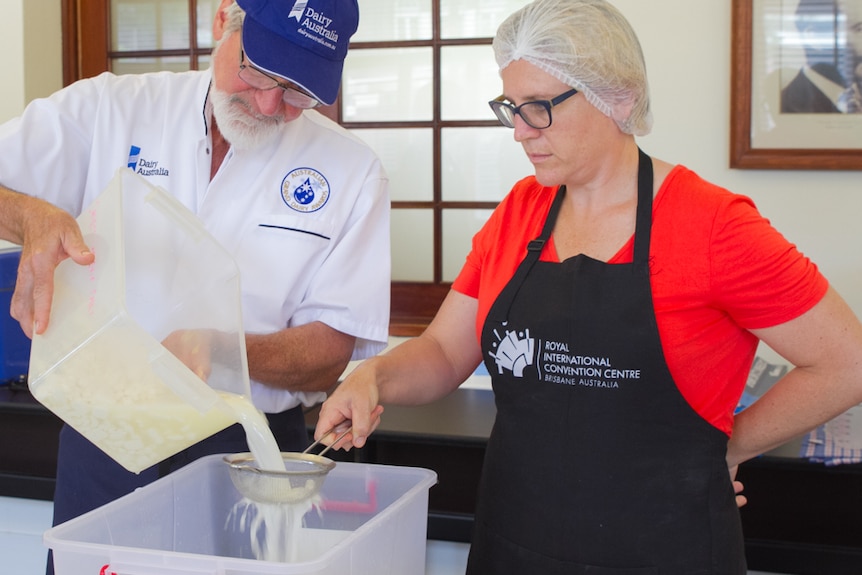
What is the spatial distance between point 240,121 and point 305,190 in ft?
0.54

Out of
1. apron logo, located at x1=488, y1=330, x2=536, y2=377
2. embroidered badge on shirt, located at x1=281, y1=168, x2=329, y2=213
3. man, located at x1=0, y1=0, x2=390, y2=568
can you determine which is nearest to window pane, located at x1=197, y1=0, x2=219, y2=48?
man, located at x1=0, y1=0, x2=390, y2=568

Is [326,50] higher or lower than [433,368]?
higher

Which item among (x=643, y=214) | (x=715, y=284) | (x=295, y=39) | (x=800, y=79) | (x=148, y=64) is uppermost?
(x=148, y=64)

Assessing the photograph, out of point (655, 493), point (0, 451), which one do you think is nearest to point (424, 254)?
point (0, 451)

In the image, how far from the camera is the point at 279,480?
1.17 meters

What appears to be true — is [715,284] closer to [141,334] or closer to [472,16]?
[141,334]

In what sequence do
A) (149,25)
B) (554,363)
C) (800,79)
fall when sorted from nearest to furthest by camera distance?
1. (554,363)
2. (800,79)
3. (149,25)

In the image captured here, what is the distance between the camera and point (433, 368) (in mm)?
1575

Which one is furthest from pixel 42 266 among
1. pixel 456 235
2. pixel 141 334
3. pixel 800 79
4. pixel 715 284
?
pixel 800 79

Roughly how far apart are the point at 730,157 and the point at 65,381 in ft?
8.02

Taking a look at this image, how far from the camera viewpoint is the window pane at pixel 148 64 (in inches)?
141

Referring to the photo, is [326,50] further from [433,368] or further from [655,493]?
[655,493]

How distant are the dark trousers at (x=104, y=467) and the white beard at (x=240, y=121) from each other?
1.46 feet

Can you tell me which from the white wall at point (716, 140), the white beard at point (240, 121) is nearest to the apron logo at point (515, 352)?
the white beard at point (240, 121)
